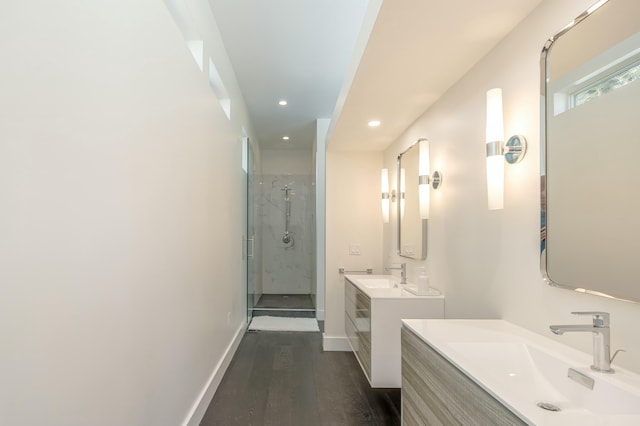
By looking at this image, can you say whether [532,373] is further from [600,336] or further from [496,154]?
[496,154]

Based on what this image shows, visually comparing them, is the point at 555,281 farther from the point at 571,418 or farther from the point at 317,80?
the point at 317,80

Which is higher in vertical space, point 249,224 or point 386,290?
point 249,224

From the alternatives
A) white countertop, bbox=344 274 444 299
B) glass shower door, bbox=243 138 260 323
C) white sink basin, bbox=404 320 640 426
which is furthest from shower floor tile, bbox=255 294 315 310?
white sink basin, bbox=404 320 640 426

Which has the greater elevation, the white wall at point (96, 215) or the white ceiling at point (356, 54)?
the white ceiling at point (356, 54)

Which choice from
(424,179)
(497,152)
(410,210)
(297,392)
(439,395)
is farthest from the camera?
(410,210)

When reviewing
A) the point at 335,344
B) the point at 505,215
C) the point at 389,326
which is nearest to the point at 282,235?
the point at 335,344

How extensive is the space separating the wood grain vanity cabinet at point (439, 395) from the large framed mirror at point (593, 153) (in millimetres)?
522

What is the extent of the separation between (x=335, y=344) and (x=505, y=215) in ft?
9.36

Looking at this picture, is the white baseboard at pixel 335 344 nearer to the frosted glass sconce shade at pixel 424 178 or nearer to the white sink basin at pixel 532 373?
the frosted glass sconce shade at pixel 424 178

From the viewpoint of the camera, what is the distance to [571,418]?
0.90 m

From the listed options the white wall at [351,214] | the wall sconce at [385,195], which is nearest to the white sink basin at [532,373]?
the wall sconce at [385,195]

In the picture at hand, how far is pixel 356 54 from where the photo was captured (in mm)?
2221

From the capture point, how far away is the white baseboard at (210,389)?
2.45m

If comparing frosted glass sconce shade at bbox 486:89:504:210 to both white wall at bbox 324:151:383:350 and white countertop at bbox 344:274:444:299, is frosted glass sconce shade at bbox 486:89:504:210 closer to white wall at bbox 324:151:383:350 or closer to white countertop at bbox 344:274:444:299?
white countertop at bbox 344:274:444:299
